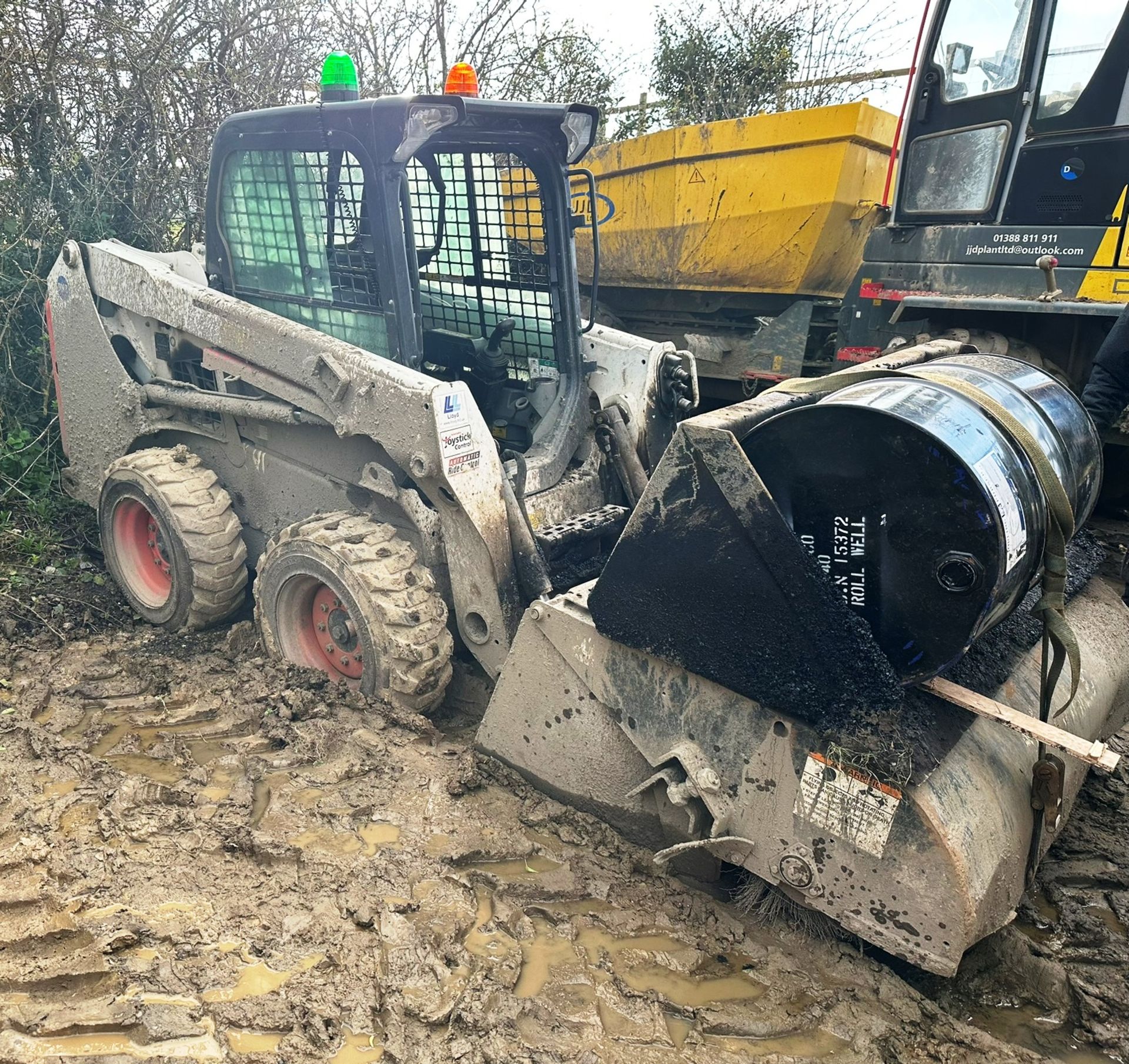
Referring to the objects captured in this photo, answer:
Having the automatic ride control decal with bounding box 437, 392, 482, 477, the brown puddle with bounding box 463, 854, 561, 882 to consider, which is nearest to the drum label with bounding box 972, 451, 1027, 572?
the brown puddle with bounding box 463, 854, 561, 882

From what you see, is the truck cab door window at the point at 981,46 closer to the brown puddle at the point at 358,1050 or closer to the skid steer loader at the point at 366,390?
the skid steer loader at the point at 366,390

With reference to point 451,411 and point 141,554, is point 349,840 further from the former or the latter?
point 141,554

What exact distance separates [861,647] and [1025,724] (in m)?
0.41

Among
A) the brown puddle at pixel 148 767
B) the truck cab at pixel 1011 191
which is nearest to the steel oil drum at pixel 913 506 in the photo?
the brown puddle at pixel 148 767

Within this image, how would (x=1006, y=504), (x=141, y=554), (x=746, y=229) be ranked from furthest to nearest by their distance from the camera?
(x=746, y=229), (x=141, y=554), (x=1006, y=504)

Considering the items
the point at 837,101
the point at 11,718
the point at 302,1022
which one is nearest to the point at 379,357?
the point at 11,718

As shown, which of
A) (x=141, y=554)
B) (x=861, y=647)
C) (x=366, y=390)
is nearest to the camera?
(x=861, y=647)

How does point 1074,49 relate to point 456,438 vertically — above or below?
above

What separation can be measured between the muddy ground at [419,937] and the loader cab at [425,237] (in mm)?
1522

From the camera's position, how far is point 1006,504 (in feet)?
6.54

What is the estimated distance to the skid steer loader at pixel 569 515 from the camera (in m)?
2.13

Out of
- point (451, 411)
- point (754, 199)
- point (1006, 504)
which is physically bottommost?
point (1006, 504)

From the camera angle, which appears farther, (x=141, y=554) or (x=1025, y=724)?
(x=141, y=554)

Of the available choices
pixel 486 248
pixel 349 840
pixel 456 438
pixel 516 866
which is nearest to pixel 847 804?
pixel 516 866
